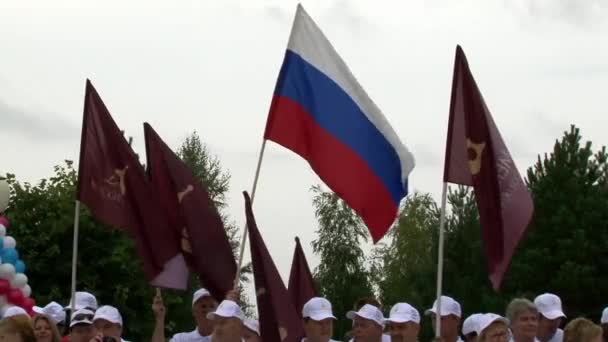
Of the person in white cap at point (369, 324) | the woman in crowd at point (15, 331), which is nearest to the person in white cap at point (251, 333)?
the person in white cap at point (369, 324)

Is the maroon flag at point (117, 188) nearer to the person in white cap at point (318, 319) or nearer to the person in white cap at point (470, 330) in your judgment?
the person in white cap at point (318, 319)

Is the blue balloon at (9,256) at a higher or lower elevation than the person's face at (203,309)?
higher

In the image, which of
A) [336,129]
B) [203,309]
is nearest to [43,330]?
[203,309]

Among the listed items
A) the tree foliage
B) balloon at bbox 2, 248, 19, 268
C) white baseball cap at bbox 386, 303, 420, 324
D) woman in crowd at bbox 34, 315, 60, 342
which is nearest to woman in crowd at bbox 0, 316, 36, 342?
woman in crowd at bbox 34, 315, 60, 342

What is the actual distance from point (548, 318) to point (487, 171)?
1.46 m

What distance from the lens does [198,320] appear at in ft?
46.5

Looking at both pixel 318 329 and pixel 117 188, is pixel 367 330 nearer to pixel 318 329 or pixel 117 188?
pixel 318 329

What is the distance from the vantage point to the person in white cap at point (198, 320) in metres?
14.0

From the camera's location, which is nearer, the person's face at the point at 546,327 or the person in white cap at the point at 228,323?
the person in white cap at the point at 228,323

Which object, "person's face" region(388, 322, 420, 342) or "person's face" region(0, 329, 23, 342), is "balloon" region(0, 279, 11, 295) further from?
"person's face" region(0, 329, 23, 342)

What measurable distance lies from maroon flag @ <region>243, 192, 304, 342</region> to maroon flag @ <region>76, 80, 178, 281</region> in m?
1.62

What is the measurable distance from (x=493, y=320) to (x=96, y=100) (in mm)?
4846

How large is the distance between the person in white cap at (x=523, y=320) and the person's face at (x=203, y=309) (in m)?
2.63

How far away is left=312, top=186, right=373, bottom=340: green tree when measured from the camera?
67.1m
